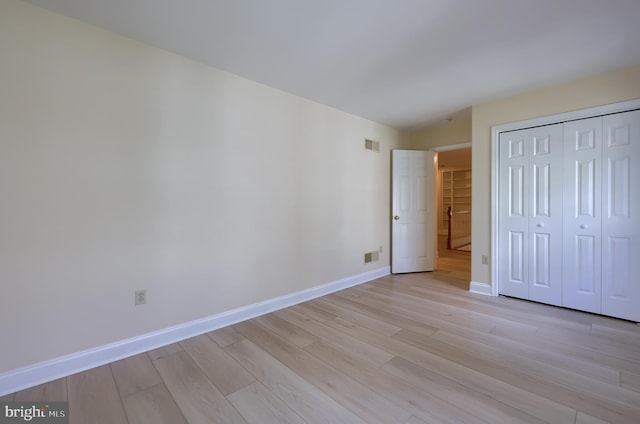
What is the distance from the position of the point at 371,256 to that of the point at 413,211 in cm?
112

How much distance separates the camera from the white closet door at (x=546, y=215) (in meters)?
2.92

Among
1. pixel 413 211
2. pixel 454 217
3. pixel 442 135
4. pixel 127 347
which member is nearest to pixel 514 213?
pixel 413 211

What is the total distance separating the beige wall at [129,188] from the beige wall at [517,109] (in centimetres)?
220

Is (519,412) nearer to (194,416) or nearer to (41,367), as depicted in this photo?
(194,416)

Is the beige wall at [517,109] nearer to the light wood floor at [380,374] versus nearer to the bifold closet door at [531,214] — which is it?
the bifold closet door at [531,214]

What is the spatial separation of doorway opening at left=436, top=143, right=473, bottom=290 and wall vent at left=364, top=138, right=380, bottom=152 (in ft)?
3.80

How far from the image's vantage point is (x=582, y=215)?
278 cm

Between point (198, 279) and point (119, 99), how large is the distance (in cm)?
157

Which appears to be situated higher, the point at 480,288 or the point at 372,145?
the point at 372,145

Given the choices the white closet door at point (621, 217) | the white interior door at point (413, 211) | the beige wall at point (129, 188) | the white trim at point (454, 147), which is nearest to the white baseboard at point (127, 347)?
the beige wall at point (129, 188)

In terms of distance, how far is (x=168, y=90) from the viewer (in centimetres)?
224

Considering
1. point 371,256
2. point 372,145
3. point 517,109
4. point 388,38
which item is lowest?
point 371,256

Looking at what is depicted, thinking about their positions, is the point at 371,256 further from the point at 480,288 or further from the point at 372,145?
the point at 372,145

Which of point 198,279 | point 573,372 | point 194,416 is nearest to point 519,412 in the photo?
point 573,372
